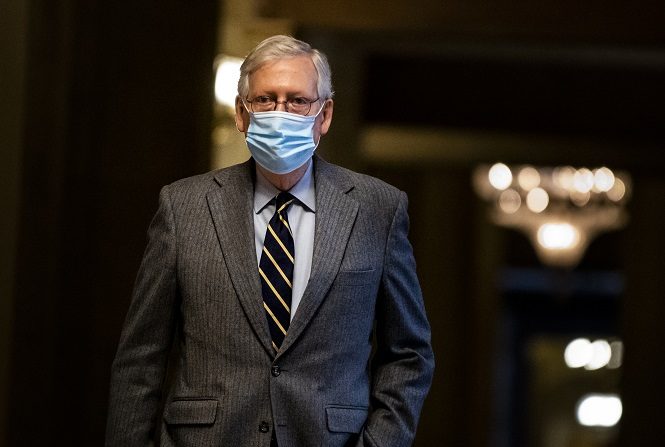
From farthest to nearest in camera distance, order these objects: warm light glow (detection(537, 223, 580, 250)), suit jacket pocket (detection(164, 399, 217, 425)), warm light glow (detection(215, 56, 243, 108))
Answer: warm light glow (detection(537, 223, 580, 250))
warm light glow (detection(215, 56, 243, 108))
suit jacket pocket (detection(164, 399, 217, 425))

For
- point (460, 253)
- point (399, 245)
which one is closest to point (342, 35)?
point (399, 245)

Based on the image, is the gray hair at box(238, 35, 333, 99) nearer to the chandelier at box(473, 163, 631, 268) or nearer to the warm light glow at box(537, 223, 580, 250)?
the chandelier at box(473, 163, 631, 268)

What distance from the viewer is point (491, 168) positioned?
13.6 m

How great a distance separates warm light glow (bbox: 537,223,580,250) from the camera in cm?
1396

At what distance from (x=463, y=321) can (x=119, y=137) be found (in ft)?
33.3

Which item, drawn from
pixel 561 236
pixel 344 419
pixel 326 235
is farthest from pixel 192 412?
pixel 561 236

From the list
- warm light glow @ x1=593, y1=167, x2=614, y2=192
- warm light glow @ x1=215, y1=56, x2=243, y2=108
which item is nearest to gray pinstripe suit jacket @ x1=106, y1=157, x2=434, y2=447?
warm light glow @ x1=215, y1=56, x2=243, y2=108

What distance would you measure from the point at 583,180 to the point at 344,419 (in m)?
10.4

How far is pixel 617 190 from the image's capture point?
1340 cm

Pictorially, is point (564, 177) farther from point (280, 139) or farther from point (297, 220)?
point (280, 139)

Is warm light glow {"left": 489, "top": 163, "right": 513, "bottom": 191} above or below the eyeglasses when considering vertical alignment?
below

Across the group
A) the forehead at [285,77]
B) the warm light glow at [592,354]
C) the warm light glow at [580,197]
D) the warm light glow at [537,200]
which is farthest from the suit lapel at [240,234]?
the warm light glow at [592,354]

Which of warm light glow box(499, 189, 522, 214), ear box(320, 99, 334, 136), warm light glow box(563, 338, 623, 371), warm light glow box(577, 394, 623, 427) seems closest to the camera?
ear box(320, 99, 334, 136)

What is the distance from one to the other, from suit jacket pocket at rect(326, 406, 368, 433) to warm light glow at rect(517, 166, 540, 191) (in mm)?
10387
